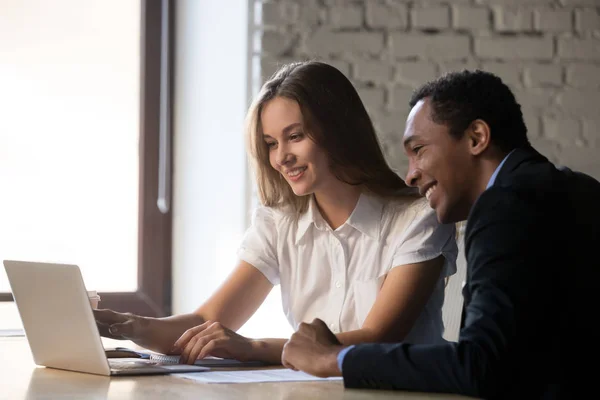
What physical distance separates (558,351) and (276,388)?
42cm

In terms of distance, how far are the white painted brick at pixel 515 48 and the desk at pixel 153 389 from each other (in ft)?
6.40

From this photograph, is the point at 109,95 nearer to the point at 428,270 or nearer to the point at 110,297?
the point at 110,297

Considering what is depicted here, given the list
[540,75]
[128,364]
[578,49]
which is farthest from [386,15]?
[128,364]

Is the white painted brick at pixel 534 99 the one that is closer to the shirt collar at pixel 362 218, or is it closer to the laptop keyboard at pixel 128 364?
the shirt collar at pixel 362 218

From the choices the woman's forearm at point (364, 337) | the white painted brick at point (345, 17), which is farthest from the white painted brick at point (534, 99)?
the woman's forearm at point (364, 337)

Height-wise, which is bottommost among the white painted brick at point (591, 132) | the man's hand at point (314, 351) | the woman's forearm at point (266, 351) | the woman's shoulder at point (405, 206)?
the woman's forearm at point (266, 351)

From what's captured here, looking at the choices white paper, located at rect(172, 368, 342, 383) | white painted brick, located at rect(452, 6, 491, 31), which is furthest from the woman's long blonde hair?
white painted brick, located at rect(452, 6, 491, 31)

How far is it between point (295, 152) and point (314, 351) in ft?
2.48

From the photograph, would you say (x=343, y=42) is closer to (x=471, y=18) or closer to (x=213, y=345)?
(x=471, y=18)

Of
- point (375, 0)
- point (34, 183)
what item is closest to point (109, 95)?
point (34, 183)

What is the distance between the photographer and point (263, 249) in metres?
2.17

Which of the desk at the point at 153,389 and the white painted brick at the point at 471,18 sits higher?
the white painted brick at the point at 471,18

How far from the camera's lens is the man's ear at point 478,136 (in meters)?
1.51

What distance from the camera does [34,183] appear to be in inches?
122
